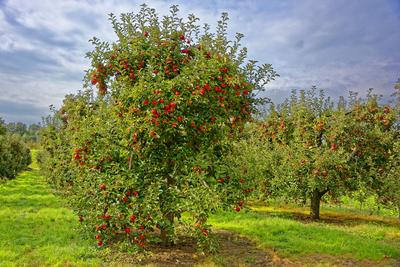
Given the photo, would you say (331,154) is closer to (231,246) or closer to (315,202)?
(315,202)

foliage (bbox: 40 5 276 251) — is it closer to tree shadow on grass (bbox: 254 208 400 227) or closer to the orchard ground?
the orchard ground

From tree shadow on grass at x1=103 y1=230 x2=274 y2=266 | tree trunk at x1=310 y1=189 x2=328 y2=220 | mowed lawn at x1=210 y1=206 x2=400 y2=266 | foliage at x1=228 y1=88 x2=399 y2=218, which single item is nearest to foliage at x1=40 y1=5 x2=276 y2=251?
tree shadow on grass at x1=103 y1=230 x2=274 y2=266

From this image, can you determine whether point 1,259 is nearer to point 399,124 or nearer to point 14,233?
point 14,233

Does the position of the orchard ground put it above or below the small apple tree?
below

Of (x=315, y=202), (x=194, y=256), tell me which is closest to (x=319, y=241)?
(x=194, y=256)

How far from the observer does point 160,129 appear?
10.1 m

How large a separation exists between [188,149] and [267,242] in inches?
214

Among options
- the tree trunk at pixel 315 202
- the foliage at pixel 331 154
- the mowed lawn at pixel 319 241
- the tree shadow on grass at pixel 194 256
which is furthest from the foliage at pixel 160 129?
the tree trunk at pixel 315 202

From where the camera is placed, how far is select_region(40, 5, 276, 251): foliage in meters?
9.82

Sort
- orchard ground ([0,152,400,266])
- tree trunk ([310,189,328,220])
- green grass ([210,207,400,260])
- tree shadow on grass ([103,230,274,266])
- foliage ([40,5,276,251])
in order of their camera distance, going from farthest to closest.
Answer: tree trunk ([310,189,328,220]), green grass ([210,207,400,260]), orchard ground ([0,152,400,266]), tree shadow on grass ([103,230,274,266]), foliage ([40,5,276,251])

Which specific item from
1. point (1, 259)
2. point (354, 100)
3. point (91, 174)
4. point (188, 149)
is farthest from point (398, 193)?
point (1, 259)

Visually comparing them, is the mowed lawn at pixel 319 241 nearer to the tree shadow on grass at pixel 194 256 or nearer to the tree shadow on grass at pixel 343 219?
the tree shadow on grass at pixel 194 256

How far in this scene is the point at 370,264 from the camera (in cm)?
1217

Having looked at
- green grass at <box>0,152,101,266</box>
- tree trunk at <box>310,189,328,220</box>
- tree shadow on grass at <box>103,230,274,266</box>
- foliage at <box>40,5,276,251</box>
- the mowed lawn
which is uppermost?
foliage at <box>40,5,276,251</box>
